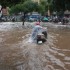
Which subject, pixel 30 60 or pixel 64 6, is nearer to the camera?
pixel 30 60

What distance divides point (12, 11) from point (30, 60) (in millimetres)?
67614

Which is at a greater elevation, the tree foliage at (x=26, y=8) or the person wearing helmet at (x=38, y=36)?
the tree foliage at (x=26, y=8)

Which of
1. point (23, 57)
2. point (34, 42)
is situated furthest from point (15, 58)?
point (34, 42)

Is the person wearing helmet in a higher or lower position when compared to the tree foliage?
lower

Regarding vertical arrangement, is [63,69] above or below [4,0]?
below

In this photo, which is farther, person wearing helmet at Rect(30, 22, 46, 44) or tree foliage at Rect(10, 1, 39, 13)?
tree foliage at Rect(10, 1, 39, 13)

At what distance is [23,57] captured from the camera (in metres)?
14.5

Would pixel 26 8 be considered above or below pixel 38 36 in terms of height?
above

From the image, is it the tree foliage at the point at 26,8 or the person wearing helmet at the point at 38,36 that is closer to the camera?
the person wearing helmet at the point at 38,36

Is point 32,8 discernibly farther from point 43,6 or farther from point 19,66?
point 19,66

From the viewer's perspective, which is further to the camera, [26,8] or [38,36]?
[26,8]

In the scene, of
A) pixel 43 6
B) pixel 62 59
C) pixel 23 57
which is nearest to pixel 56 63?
pixel 62 59

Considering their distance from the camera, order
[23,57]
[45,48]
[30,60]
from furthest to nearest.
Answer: [45,48] < [23,57] < [30,60]

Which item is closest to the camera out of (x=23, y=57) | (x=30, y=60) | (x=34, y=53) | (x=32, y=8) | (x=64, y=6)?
(x=30, y=60)
